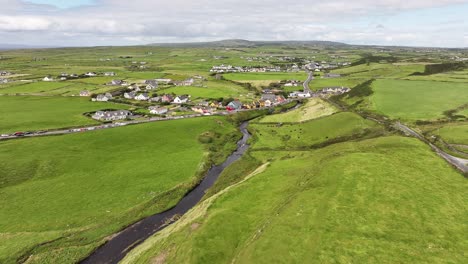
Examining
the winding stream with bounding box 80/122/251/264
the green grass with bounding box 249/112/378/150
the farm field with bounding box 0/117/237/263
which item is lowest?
Result: the winding stream with bounding box 80/122/251/264

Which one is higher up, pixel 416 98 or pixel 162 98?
pixel 416 98

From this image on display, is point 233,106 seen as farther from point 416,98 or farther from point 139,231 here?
point 139,231

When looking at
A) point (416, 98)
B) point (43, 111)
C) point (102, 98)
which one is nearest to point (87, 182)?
point (43, 111)

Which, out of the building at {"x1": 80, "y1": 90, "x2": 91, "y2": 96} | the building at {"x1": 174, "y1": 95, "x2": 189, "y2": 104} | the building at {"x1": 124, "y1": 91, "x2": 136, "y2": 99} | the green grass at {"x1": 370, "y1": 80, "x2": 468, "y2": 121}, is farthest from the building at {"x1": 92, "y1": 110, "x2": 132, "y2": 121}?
the green grass at {"x1": 370, "y1": 80, "x2": 468, "y2": 121}

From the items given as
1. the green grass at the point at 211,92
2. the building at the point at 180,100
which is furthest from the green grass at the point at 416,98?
the building at the point at 180,100

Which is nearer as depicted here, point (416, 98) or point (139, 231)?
point (139, 231)

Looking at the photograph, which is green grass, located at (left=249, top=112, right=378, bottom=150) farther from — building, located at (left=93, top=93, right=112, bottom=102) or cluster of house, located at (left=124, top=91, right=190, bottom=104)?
building, located at (left=93, top=93, right=112, bottom=102)
